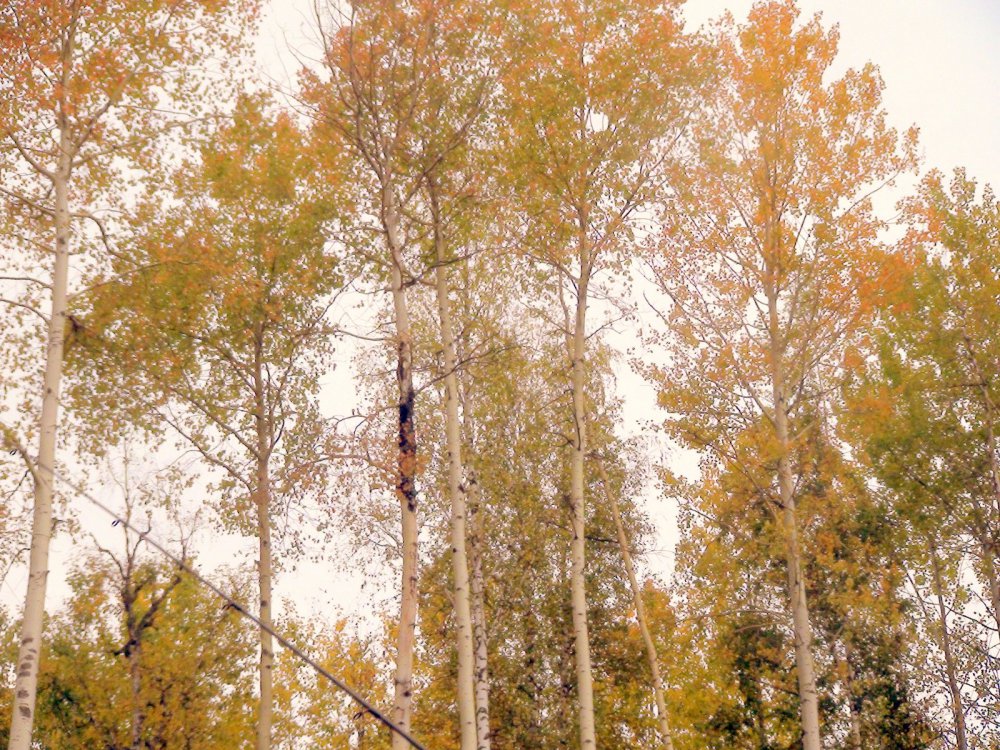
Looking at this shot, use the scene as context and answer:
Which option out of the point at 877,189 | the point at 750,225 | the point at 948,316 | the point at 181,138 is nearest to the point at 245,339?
the point at 181,138

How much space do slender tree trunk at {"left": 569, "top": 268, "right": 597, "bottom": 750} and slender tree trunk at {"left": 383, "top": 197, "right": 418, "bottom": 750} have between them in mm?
2222

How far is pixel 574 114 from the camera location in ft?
51.9

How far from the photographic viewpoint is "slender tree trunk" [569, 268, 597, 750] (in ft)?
40.9

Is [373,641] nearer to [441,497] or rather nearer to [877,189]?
[441,497]

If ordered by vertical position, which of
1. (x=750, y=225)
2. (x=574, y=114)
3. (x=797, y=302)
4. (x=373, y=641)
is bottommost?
(x=373, y=641)

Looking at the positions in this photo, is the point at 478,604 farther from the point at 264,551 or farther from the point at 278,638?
the point at 278,638

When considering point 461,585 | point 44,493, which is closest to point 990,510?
point 461,585

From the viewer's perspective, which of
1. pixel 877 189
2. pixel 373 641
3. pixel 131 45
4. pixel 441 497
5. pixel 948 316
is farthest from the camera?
pixel 373 641

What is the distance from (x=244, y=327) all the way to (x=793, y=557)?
31.2ft

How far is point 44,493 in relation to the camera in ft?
32.6

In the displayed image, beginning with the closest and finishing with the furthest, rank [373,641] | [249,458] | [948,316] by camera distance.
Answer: [249,458] → [948,316] → [373,641]

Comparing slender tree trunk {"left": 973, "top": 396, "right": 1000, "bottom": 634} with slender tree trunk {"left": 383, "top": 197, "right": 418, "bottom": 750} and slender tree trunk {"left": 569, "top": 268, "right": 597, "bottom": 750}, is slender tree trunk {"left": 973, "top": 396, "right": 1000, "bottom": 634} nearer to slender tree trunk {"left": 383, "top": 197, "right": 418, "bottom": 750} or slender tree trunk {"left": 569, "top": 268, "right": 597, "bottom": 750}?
slender tree trunk {"left": 569, "top": 268, "right": 597, "bottom": 750}

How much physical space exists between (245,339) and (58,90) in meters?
6.13

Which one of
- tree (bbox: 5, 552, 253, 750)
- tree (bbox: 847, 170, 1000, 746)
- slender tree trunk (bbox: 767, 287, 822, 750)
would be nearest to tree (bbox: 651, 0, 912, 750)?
slender tree trunk (bbox: 767, 287, 822, 750)
